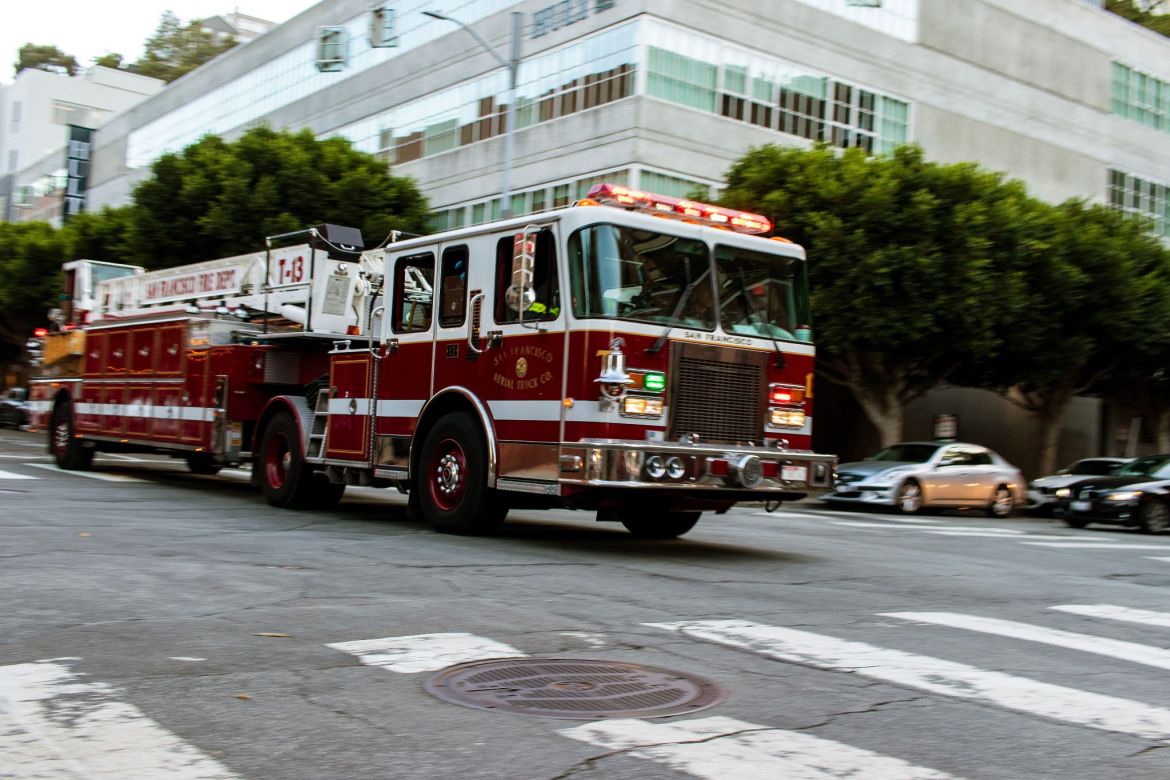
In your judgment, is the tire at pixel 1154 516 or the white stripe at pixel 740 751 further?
the tire at pixel 1154 516

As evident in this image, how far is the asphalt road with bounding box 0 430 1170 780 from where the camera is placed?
434cm

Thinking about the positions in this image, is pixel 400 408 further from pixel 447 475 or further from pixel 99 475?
pixel 99 475

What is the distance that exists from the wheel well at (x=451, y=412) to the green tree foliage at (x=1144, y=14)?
64.3 m

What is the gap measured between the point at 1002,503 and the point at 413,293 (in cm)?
1626

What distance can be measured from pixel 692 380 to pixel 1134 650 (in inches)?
175

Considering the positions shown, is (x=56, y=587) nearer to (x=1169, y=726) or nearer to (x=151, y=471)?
(x=1169, y=726)

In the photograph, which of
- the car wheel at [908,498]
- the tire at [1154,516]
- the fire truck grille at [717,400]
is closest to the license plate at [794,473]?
the fire truck grille at [717,400]

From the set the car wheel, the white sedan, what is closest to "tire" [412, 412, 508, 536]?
the white sedan

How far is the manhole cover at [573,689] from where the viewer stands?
499 centimetres

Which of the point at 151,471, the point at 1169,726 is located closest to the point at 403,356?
the point at 1169,726

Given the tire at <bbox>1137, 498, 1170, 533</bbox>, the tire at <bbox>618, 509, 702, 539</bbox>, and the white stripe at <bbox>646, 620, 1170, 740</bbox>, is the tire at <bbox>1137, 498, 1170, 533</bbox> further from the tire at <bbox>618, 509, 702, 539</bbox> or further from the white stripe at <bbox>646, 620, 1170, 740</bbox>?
the white stripe at <bbox>646, 620, 1170, 740</bbox>

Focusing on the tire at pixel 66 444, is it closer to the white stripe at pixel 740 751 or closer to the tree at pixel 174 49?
the white stripe at pixel 740 751

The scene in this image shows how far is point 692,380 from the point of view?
10531mm

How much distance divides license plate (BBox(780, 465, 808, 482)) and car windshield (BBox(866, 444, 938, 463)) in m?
13.2
